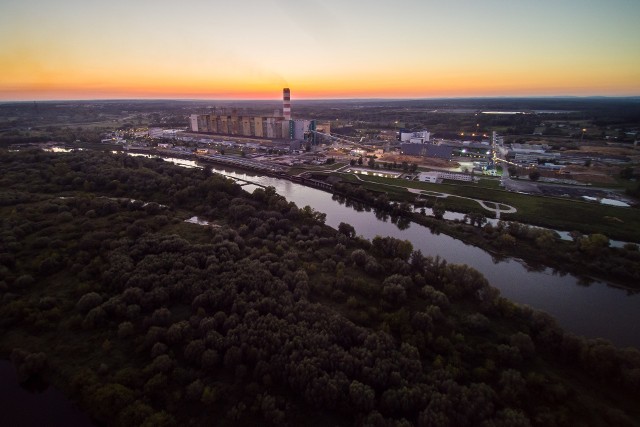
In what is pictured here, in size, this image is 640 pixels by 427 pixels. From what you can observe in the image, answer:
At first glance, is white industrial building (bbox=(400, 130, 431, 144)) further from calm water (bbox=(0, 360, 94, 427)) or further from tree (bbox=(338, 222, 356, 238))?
calm water (bbox=(0, 360, 94, 427))

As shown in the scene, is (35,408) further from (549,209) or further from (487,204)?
(549,209)

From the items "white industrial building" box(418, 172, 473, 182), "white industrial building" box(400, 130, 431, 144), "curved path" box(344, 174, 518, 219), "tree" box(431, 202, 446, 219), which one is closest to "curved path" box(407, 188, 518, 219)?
"curved path" box(344, 174, 518, 219)

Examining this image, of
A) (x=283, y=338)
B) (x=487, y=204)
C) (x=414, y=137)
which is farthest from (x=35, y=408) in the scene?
(x=414, y=137)

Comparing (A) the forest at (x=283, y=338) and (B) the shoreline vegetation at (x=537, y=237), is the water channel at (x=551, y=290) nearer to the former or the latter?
(B) the shoreline vegetation at (x=537, y=237)

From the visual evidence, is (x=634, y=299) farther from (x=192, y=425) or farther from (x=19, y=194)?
(x=19, y=194)

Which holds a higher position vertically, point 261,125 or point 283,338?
point 261,125

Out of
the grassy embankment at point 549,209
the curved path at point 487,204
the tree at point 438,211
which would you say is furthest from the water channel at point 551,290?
the curved path at point 487,204

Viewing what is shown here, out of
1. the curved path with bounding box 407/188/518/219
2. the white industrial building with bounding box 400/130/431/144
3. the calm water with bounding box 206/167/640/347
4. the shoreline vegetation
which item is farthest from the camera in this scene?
the white industrial building with bounding box 400/130/431/144
